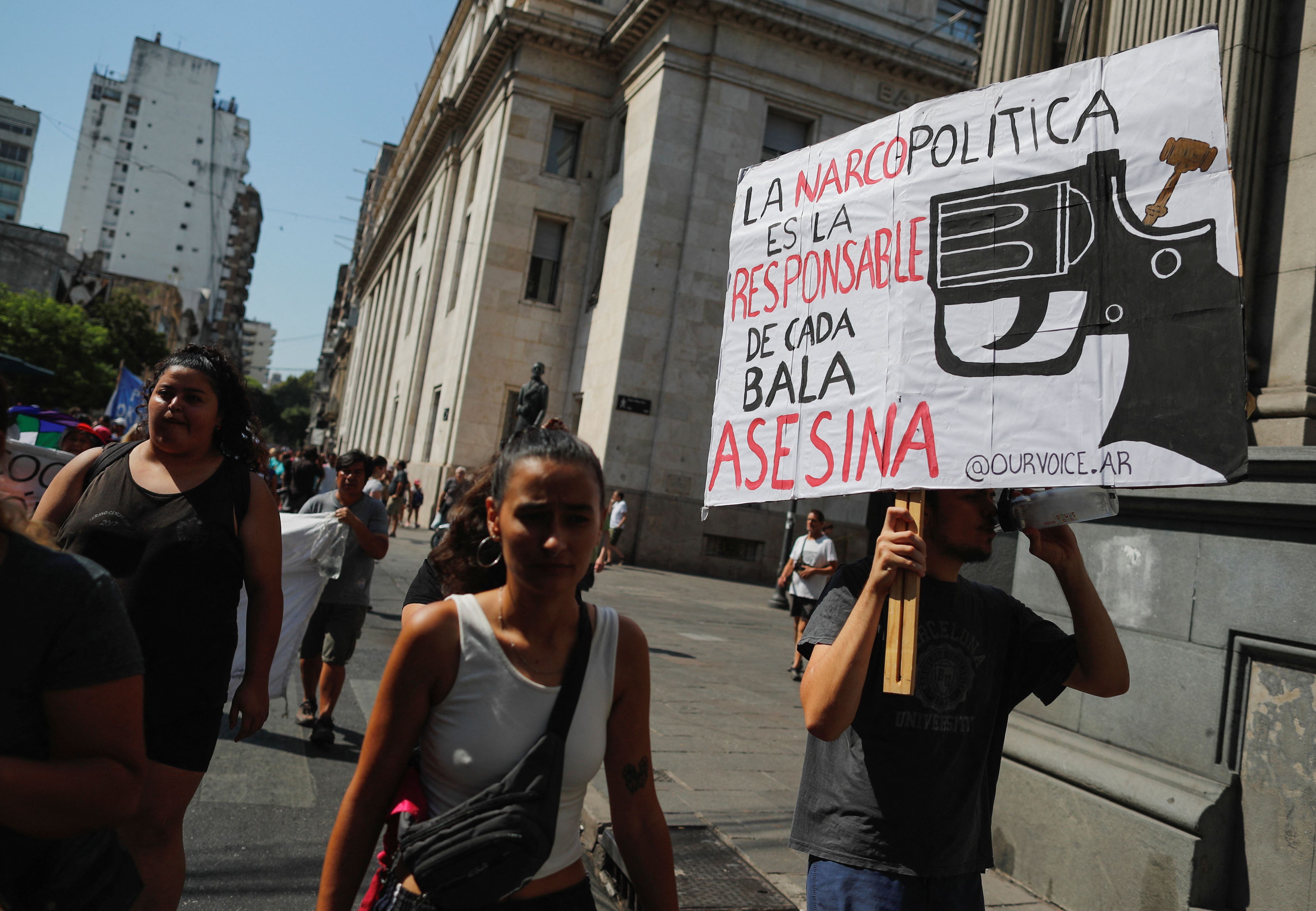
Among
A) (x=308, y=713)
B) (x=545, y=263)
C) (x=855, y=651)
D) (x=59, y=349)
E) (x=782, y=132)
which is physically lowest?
(x=308, y=713)

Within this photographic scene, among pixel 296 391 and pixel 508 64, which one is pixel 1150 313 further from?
pixel 296 391

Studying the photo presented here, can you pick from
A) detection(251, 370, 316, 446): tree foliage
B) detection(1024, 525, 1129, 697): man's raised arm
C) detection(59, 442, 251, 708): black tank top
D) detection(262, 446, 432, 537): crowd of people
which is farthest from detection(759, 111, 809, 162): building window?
detection(251, 370, 316, 446): tree foliage


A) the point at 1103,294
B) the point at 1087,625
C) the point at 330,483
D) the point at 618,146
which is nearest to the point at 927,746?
the point at 1087,625

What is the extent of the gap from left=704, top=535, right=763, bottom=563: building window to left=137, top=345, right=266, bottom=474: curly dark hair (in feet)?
64.8

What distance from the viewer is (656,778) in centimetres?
598

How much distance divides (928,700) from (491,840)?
1.16m

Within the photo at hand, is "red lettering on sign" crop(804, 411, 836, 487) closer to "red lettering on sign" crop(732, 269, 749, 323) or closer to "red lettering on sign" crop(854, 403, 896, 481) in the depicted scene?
"red lettering on sign" crop(854, 403, 896, 481)

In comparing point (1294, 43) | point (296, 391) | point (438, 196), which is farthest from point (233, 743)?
point (296, 391)

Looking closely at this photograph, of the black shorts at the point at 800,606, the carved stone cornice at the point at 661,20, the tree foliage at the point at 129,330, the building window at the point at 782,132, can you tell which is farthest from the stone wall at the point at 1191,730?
the tree foliage at the point at 129,330

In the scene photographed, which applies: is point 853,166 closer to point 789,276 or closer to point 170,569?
point 789,276

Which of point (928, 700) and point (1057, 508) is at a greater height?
point (1057, 508)

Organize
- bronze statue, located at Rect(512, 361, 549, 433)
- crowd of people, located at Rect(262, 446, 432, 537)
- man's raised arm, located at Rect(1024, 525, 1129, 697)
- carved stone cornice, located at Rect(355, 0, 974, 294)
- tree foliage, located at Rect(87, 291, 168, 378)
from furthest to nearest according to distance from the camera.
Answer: tree foliage, located at Rect(87, 291, 168, 378), carved stone cornice, located at Rect(355, 0, 974, 294), bronze statue, located at Rect(512, 361, 549, 433), crowd of people, located at Rect(262, 446, 432, 537), man's raised arm, located at Rect(1024, 525, 1129, 697)

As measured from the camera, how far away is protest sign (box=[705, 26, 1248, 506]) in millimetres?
2350

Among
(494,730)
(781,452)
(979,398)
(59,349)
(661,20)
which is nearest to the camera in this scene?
(494,730)
